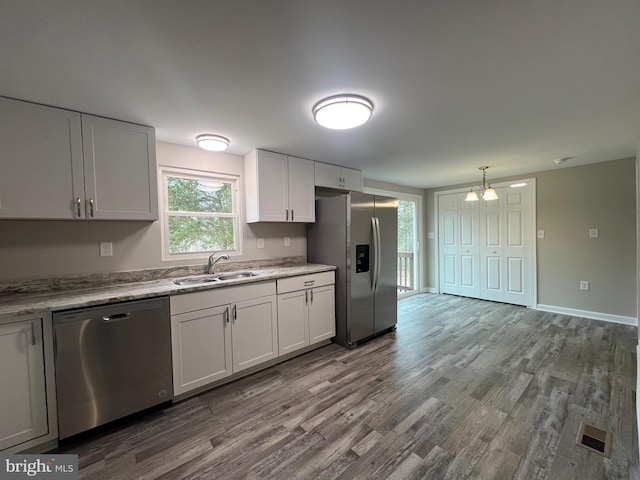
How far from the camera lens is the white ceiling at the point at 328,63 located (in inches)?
43.5

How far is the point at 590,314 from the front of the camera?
383 centimetres

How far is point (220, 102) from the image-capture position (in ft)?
6.07

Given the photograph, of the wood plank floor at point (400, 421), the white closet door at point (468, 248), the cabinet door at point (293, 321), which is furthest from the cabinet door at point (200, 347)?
the white closet door at point (468, 248)

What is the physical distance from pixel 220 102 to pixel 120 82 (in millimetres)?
567

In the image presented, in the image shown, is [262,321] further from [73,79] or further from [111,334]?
[73,79]

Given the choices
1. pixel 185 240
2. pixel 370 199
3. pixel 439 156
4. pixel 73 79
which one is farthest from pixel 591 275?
pixel 73 79

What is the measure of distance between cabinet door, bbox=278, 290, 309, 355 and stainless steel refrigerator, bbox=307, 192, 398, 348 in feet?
1.63

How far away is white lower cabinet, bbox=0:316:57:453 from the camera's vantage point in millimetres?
1514

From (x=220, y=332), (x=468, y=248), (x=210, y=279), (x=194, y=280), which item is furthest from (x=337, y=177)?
(x=468, y=248)

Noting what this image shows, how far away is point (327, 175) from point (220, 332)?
231 centimetres

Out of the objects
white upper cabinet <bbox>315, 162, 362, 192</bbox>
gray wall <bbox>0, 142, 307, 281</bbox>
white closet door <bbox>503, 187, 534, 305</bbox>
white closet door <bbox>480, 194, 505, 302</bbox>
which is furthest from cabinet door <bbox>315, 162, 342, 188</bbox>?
white closet door <bbox>503, 187, 534, 305</bbox>

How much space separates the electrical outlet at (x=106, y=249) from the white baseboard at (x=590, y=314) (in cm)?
581

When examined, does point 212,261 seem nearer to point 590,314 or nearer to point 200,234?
point 200,234

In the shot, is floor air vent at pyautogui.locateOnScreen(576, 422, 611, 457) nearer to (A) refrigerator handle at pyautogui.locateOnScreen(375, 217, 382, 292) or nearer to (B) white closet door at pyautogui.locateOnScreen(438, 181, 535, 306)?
(A) refrigerator handle at pyautogui.locateOnScreen(375, 217, 382, 292)
